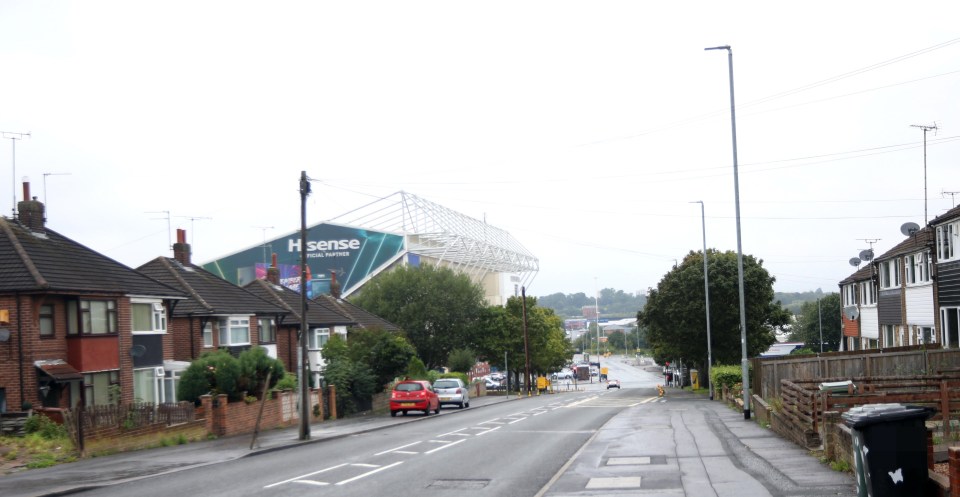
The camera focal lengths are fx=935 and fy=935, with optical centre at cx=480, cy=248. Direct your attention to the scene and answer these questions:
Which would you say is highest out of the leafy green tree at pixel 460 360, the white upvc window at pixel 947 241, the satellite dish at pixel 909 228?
the satellite dish at pixel 909 228

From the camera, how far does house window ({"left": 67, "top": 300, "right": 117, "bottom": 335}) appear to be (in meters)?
28.9

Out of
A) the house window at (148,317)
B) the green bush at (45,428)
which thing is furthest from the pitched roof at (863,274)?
the green bush at (45,428)

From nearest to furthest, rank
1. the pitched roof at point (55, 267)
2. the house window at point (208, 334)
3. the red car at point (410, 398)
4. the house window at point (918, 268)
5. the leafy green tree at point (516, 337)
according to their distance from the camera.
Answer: the pitched roof at point (55, 267) → the house window at point (918, 268) → the red car at point (410, 398) → the house window at point (208, 334) → the leafy green tree at point (516, 337)

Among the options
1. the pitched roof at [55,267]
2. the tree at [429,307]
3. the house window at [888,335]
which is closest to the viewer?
the pitched roof at [55,267]

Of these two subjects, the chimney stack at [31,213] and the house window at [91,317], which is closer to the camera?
the house window at [91,317]

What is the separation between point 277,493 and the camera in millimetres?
15102

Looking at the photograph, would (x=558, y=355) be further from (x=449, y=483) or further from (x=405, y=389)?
(x=449, y=483)

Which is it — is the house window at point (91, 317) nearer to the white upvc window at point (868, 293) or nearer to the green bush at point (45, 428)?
the green bush at point (45, 428)

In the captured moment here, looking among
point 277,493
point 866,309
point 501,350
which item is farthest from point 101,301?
point 501,350

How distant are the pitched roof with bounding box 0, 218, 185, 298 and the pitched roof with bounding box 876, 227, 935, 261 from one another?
1114 inches

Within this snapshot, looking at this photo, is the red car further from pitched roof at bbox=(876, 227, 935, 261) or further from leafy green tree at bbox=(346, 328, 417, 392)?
pitched roof at bbox=(876, 227, 935, 261)

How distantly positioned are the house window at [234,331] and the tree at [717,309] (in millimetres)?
30126

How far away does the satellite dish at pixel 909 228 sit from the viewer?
37.3 meters

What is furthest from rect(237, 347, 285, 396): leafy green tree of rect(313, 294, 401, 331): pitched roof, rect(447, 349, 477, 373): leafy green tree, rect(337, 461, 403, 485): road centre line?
rect(447, 349, 477, 373): leafy green tree
